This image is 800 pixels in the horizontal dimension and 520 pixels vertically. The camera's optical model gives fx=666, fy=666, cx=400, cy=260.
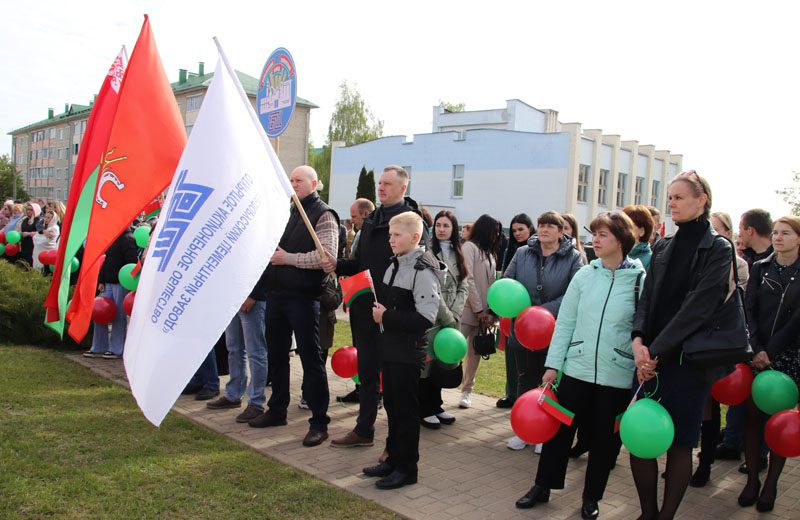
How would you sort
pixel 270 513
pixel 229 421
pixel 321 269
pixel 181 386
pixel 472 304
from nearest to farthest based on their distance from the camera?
pixel 181 386
pixel 270 513
pixel 321 269
pixel 229 421
pixel 472 304

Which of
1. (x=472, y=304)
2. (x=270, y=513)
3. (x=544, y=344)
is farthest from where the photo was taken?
(x=472, y=304)

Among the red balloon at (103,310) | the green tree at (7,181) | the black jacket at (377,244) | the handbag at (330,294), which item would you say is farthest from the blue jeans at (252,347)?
the green tree at (7,181)

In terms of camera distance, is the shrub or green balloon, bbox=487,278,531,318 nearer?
green balloon, bbox=487,278,531,318

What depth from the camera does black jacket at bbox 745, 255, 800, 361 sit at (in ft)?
15.1

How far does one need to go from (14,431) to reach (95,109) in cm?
305

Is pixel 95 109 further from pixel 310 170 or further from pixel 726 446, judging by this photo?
pixel 726 446

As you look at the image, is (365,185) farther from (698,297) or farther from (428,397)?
(698,297)

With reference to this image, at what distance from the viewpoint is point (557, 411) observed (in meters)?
4.21

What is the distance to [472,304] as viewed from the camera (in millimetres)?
6883

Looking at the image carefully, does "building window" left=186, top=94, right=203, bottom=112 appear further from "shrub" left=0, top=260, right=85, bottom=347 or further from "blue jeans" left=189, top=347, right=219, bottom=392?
"blue jeans" left=189, top=347, right=219, bottom=392

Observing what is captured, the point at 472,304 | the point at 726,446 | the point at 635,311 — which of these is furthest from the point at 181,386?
the point at 726,446

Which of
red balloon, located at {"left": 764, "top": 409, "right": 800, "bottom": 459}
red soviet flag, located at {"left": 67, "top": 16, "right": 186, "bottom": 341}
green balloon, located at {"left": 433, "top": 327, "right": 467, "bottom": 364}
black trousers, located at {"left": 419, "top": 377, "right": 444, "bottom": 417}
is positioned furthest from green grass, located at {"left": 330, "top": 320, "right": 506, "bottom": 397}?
red soviet flag, located at {"left": 67, "top": 16, "right": 186, "bottom": 341}

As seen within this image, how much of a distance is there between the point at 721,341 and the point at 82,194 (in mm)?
5472

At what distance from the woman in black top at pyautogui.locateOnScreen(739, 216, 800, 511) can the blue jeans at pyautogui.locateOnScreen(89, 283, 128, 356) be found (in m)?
7.17
